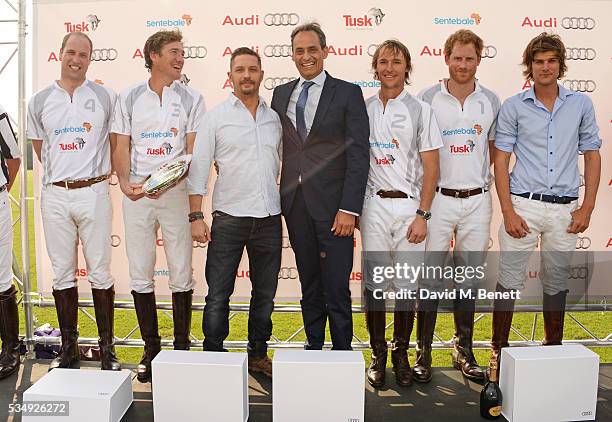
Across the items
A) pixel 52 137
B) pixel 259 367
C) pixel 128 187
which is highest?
pixel 52 137

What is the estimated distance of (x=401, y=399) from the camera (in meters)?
2.87

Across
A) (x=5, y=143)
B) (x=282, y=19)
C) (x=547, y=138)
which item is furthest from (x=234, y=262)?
(x=547, y=138)

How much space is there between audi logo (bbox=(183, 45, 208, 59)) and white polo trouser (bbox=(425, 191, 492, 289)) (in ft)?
5.86

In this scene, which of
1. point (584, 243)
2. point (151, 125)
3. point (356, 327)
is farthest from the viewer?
point (356, 327)

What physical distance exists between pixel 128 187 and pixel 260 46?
51.4 inches

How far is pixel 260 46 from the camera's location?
3.58 m

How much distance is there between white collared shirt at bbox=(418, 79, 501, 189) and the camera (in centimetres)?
300

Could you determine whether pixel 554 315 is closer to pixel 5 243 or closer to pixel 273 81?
pixel 273 81

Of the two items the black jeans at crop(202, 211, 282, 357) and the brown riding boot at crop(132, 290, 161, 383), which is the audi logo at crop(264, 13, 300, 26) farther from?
the brown riding boot at crop(132, 290, 161, 383)

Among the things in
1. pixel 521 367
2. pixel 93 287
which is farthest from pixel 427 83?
pixel 93 287

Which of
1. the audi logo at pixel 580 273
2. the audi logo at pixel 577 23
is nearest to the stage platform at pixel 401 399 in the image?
the audi logo at pixel 580 273

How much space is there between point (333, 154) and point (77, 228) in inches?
61.6

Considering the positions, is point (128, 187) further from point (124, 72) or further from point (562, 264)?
point (562, 264)

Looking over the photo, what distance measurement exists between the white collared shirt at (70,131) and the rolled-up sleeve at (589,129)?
273cm
